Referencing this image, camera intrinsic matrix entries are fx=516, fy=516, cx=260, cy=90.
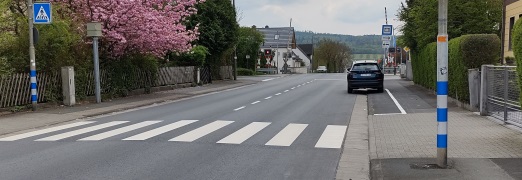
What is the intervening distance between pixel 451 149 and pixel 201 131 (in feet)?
18.2

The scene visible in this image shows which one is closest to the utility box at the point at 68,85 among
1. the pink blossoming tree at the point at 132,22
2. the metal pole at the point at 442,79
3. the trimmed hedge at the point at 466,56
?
the pink blossoming tree at the point at 132,22

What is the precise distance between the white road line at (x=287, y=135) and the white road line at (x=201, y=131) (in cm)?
161

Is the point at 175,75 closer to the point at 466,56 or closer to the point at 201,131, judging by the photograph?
the point at 466,56

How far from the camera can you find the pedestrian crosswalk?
10.6 metres

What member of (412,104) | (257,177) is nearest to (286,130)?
(257,177)

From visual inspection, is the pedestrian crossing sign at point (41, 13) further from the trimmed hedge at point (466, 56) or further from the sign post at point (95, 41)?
the trimmed hedge at point (466, 56)

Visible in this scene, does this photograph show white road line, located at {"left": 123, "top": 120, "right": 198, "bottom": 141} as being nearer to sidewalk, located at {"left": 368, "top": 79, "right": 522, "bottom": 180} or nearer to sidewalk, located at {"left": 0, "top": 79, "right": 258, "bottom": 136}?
A: sidewalk, located at {"left": 0, "top": 79, "right": 258, "bottom": 136}

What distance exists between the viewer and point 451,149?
8555 millimetres

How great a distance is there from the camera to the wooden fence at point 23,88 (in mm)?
16422

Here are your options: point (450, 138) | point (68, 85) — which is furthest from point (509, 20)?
point (68, 85)

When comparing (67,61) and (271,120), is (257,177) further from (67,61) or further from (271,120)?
(67,61)

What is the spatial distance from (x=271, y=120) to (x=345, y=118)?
216cm

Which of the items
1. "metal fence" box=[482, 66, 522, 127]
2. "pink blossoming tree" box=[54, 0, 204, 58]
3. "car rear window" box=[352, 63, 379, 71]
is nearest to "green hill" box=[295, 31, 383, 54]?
"car rear window" box=[352, 63, 379, 71]

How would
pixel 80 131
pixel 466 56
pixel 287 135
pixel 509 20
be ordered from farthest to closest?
pixel 509 20 → pixel 466 56 → pixel 80 131 → pixel 287 135
